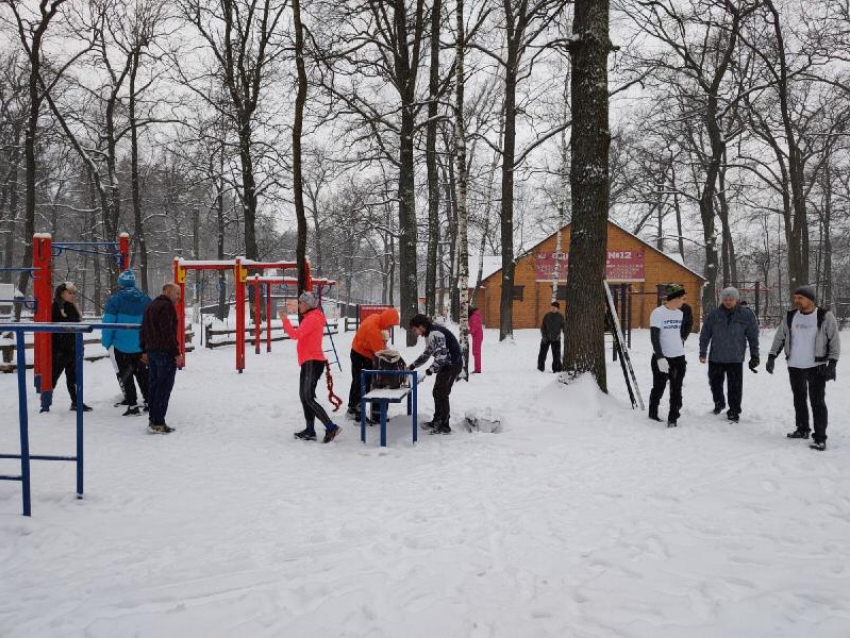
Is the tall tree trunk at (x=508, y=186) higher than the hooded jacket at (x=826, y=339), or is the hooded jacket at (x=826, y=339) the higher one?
the tall tree trunk at (x=508, y=186)

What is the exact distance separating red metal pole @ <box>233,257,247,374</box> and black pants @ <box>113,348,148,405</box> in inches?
187

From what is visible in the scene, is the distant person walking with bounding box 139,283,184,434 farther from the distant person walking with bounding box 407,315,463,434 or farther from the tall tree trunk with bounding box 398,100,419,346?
the tall tree trunk with bounding box 398,100,419,346

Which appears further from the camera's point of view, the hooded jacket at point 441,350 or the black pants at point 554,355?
the black pants at point 554,355

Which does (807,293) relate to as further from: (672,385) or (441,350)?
(441,350)

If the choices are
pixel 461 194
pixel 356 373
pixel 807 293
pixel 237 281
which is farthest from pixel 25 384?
pixel 237 281

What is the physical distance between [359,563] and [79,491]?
2533 mm

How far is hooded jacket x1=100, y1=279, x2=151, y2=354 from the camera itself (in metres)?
7.41

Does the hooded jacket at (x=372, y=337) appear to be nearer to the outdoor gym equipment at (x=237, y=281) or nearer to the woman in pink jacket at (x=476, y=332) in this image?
the woman in pink jacket at (x=476, y=332)

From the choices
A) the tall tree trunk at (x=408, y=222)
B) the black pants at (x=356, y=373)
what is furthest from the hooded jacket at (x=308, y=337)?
the tall tree trunk at (x=408, y=222)

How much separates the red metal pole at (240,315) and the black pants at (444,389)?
7070 millimetres

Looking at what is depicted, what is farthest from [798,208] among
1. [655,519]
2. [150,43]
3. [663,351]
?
[150,43]

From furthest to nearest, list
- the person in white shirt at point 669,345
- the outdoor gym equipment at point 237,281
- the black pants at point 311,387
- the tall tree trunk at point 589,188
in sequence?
1. the outdoor gym equipment at point 237,281
2. the tall tree trunk at point 589,188
3. the person in white shirt at point 669,345
4. the black pants at point 311,387

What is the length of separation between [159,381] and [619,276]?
27.6 meters

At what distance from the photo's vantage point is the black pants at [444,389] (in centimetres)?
669
